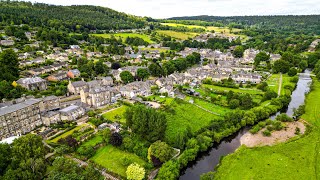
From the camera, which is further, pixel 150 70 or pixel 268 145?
pixel 150 70

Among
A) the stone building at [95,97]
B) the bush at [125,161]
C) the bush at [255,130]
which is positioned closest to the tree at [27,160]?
the bush at [125,161]

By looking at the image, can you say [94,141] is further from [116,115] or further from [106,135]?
[116,115]

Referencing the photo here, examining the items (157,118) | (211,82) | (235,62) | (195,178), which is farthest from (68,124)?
(235,62)

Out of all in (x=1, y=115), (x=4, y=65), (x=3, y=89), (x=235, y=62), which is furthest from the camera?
(x=235, y=62)

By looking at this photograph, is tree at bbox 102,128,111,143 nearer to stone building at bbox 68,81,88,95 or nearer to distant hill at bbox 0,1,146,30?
stone building at bbox 68,81,88,95

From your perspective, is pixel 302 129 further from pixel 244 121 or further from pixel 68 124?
pixel 68 124

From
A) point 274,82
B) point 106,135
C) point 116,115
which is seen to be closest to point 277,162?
point 106,135
